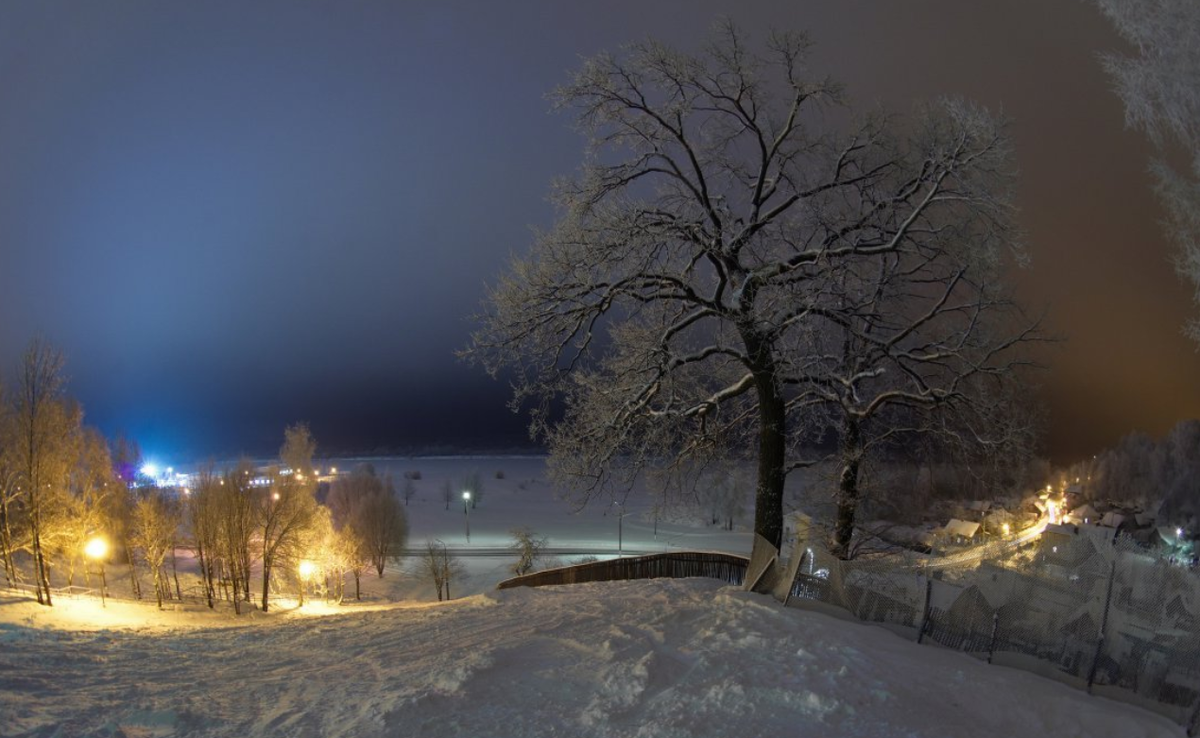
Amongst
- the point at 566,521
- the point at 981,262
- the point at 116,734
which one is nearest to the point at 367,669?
the point at 116,734

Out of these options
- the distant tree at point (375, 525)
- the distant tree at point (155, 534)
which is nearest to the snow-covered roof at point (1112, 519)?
the distant tree at point (375, 525)

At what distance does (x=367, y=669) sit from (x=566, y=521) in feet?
256

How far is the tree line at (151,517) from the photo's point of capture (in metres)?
27.4

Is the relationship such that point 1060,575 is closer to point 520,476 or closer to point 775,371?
point 775,371

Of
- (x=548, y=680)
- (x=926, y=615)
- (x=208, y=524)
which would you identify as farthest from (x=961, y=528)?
(x=548, y=680)

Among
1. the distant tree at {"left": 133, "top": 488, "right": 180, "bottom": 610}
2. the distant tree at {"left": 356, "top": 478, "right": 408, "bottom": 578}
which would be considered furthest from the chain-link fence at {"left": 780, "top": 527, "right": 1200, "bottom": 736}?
the distant tree at {"left": 356, "top": 478, "right": 408, "bottom": 578}

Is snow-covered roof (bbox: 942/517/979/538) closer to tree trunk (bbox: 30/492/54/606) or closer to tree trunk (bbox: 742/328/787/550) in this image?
tree trunk (bbox: 742/328/787/550)

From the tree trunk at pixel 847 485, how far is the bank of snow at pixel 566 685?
18.2 ft

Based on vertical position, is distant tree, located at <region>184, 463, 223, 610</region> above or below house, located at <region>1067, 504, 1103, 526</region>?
above

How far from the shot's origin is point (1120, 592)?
740 cm

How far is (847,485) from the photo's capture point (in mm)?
14945

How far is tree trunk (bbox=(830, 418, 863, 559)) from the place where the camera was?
14758 millimetres

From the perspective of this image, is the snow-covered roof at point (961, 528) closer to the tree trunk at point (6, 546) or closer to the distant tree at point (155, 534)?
the distant tree at point (155, 534)

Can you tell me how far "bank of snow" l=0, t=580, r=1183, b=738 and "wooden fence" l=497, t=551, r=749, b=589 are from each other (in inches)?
178
